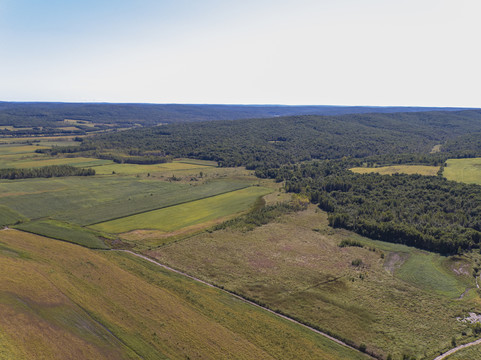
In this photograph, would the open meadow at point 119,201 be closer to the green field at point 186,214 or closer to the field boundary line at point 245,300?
the green field at point 186,214

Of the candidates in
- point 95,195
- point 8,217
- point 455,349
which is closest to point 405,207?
point 455,349

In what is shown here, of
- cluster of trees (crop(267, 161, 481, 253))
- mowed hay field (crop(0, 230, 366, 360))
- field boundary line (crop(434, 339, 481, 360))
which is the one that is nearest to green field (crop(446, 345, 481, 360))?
field boundary line (crop(434, 339, 481, 360))

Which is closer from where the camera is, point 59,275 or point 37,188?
point 59,275

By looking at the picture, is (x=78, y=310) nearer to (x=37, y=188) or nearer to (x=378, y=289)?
(x=378, y=289)

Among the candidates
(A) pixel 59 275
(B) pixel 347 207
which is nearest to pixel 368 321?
(A) pixel 59 275

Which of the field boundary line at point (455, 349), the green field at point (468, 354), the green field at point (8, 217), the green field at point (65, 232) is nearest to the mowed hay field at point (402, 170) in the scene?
the field boundary line at point (455, 349)

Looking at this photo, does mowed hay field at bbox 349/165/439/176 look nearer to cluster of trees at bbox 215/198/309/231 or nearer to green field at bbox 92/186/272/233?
cluster of trees at bbox 215/198/309/231
